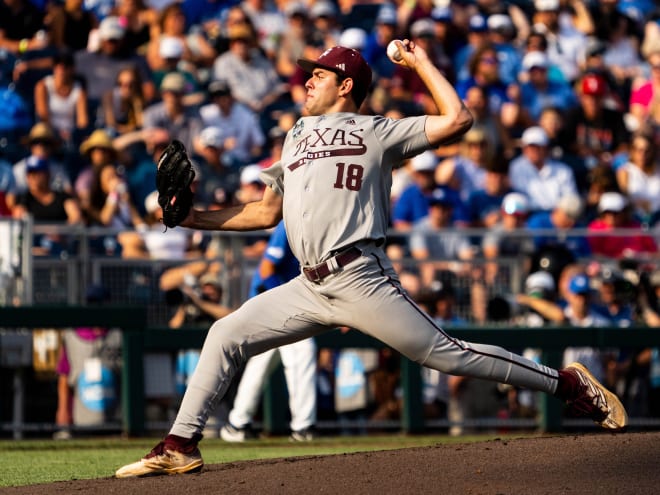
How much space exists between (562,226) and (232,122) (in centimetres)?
360

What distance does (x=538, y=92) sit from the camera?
609 inches

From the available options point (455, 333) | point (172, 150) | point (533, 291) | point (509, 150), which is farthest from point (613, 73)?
point (172, 150)

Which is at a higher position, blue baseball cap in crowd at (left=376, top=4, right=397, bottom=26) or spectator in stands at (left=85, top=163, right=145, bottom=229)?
blue baseball cap in crowd at (left=376, top=4, right=397, bottom=26)

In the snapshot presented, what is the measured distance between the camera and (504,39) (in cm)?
1603

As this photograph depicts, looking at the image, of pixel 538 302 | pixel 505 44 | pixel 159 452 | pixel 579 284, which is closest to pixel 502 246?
pixel 538 302

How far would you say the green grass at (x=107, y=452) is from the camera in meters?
7.50

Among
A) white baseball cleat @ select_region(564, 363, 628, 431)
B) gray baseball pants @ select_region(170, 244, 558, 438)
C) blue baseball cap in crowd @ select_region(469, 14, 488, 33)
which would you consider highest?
blue baseball cap in crowd @ select_region(469, 14, 488, 33)

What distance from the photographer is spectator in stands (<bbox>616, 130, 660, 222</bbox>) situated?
14.2 metres

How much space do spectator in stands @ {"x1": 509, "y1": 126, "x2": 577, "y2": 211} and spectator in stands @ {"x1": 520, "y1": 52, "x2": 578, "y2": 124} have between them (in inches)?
47.9

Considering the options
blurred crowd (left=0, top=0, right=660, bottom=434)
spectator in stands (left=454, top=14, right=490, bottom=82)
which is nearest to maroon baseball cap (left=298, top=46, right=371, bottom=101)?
blurred crowd (left=0, top=0, right=660, bottom=434)

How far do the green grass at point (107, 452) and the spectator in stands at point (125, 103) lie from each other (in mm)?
4250

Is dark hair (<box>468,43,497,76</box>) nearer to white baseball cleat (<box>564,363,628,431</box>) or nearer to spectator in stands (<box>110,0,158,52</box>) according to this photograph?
spectator in stands (<box>110,0,158,52</box>)

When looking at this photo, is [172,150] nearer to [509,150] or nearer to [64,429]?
[64,429]

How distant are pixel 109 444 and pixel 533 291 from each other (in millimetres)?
4001
